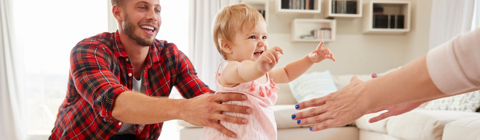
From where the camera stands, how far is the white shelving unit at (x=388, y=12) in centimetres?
378

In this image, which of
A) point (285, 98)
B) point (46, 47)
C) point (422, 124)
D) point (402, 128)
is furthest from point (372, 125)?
point (46, 47)

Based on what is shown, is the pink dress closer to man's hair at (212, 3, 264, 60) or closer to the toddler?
the toddler

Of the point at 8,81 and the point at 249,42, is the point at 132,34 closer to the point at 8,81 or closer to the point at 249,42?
the point at 249,42

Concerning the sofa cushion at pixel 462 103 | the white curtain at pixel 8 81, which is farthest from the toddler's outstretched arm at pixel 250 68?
the white curtain at pixel 8 81

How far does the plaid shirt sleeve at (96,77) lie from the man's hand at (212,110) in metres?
0.25

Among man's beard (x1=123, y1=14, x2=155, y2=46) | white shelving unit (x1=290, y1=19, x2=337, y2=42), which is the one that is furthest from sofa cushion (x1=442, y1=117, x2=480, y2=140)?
white shelving unit (x1=290, y1=19, x2=337, y2=42)

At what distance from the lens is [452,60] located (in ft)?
2.07

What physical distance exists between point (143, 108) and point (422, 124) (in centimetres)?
163

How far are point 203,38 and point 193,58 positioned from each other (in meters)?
0.28

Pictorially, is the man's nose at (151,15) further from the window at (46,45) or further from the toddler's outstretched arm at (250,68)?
the window at (46,45)

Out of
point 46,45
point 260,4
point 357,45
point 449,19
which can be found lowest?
point 357,45

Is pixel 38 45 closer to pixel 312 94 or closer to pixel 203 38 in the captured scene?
pixel 203 38

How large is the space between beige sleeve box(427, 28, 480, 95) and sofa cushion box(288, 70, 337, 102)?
7.68ft

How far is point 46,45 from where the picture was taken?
3.61 meters
